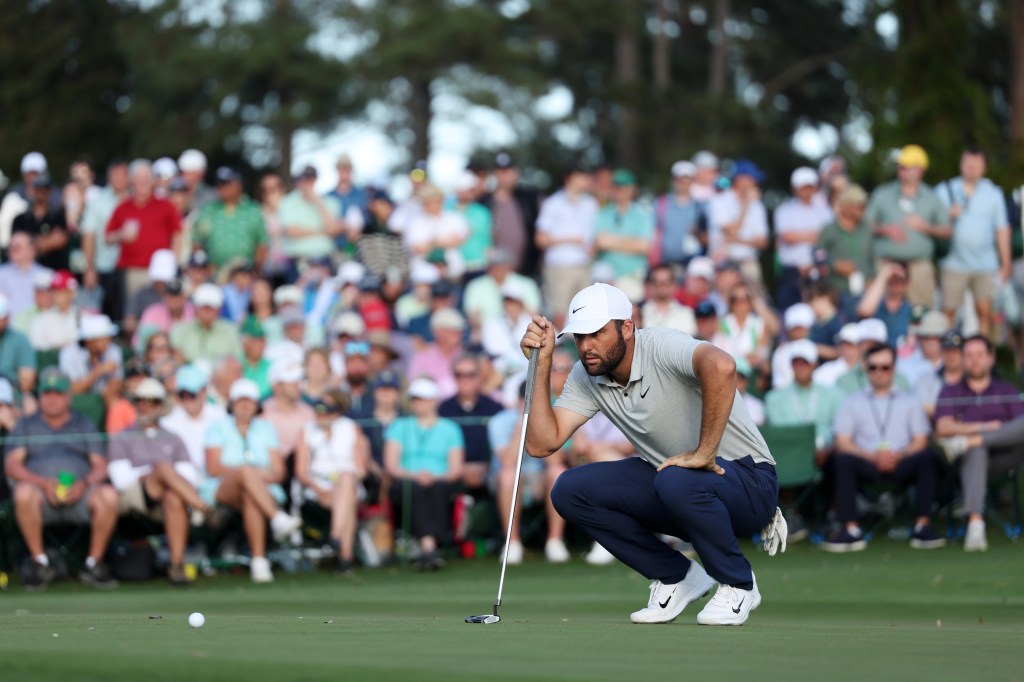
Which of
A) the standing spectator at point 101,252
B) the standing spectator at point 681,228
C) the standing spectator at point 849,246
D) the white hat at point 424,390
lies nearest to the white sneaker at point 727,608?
the white hat at point 424,390

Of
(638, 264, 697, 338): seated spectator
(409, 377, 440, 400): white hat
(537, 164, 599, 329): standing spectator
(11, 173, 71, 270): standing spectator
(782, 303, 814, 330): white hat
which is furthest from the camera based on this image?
(537, 164, 599, 329): standing spectator

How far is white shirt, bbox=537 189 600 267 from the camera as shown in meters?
17.4

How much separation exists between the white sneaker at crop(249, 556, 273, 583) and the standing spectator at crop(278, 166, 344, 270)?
552 centimetres

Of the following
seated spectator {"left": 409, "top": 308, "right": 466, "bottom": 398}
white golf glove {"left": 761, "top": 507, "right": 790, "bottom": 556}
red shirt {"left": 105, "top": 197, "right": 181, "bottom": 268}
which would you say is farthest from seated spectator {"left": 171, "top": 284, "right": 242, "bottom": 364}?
white golf glove {"left": 761, "top": 507, "right": 790, "bottom": 556}

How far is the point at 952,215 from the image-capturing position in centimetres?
1655

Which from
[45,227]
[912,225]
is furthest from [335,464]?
[912,225]

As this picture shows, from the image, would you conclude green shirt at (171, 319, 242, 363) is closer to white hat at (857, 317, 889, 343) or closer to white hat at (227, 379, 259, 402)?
white hat at (227, 379, 259, 402)

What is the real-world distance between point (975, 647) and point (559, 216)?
1097cm

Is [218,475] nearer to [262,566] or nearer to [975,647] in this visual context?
[262,566]

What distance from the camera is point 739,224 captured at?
1755 cm

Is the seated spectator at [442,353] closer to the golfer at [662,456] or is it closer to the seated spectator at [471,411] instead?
the seated spectator at [471,411]

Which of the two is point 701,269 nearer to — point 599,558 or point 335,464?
point 599,558

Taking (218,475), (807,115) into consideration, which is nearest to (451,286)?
(218,475)

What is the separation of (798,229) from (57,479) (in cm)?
794
